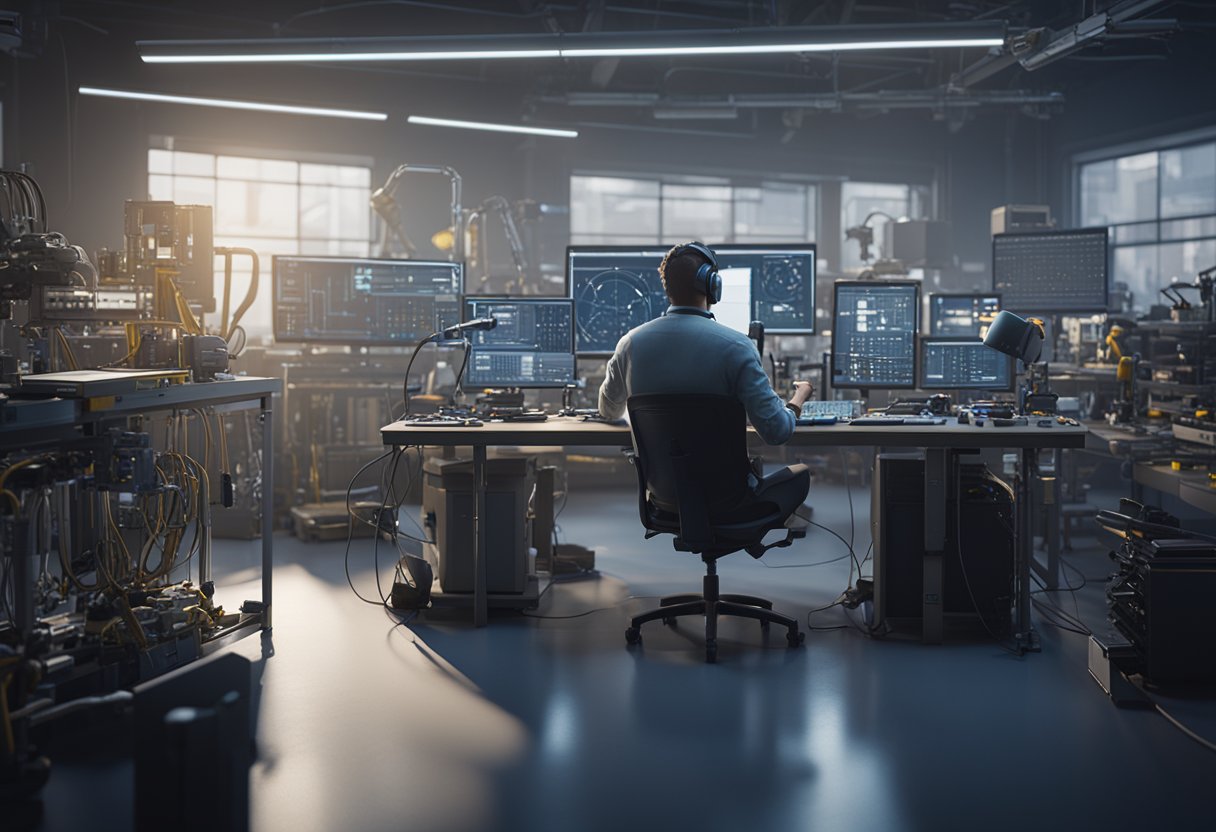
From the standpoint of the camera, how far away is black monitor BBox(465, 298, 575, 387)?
3945 mm

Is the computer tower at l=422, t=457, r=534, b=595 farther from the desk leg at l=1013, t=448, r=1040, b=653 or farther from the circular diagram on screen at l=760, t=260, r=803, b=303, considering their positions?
the desk leg at l=1013, t=448, r=1040, b=653

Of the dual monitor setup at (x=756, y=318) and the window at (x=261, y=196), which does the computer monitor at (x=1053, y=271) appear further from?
the window at (x=261, y=196)

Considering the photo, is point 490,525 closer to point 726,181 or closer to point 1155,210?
point 726,181

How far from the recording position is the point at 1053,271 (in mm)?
4727

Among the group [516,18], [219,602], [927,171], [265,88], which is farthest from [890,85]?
[219,602]

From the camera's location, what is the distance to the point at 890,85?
9852 mm

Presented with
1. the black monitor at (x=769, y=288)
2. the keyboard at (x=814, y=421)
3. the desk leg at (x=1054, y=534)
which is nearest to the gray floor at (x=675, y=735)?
the desk leg at (x=1054, y=534)

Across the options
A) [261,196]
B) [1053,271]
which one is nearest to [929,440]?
[1053,271]

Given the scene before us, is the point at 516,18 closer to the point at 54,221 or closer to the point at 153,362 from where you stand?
the point at 54,221

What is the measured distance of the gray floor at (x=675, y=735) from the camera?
2119 mm

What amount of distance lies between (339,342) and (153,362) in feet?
5.89

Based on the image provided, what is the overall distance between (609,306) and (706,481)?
122 cm

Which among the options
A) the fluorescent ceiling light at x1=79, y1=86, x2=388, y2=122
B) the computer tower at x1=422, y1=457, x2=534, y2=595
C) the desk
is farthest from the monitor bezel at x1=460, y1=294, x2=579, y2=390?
the fluorescent ceiling light at x1=79, y1=86, x2=388, y2=122

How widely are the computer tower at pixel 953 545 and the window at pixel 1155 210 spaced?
20.5ft
